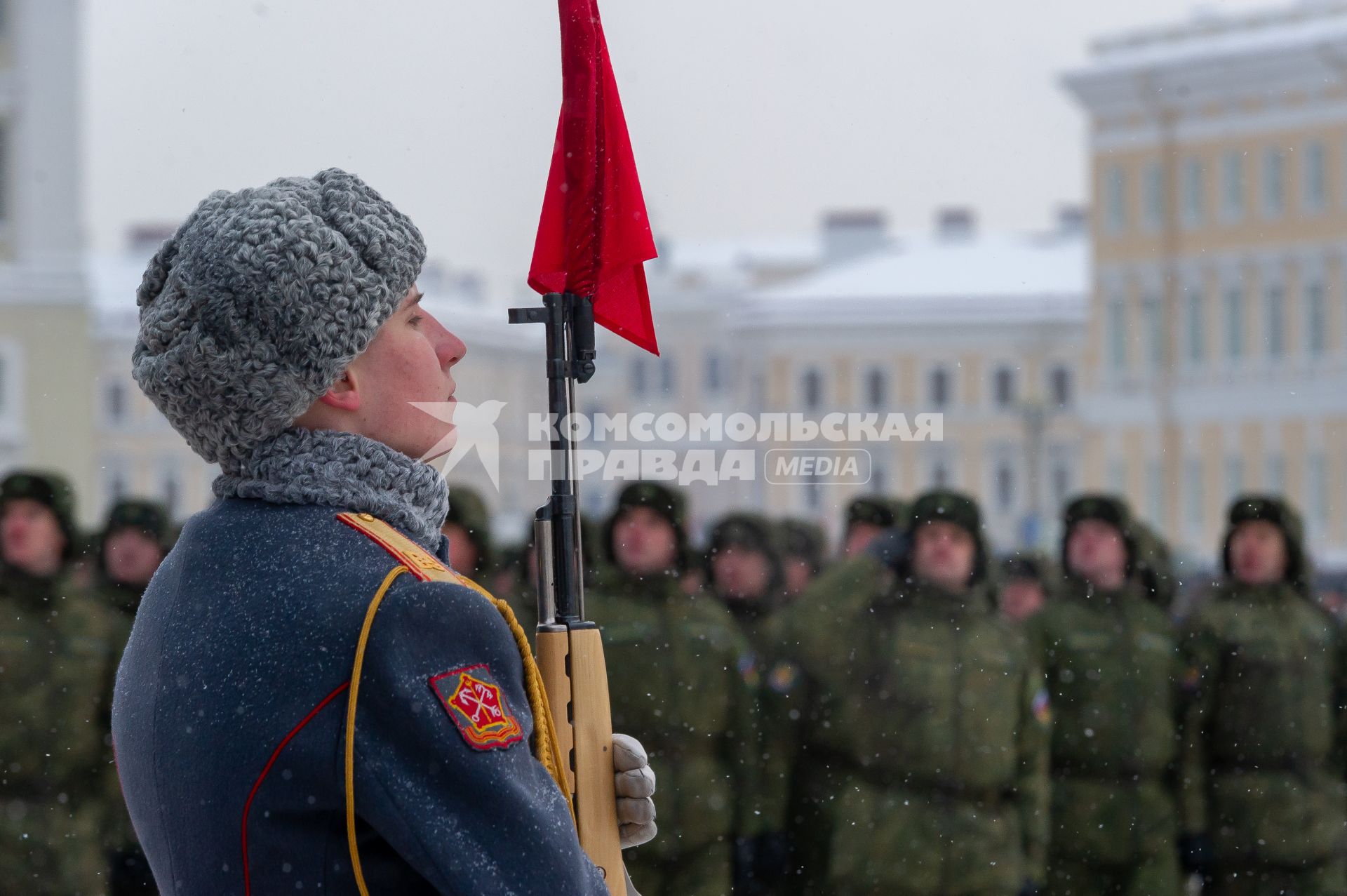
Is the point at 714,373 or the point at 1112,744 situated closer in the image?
the point at 1112,744

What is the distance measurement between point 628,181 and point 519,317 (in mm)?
177

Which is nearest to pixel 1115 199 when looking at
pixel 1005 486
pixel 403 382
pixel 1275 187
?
pixel 1275 187

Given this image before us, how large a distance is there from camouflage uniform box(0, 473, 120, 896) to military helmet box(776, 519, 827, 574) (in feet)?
6.59

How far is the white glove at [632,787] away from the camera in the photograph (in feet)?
4.21

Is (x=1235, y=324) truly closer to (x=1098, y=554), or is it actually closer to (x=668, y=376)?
(x=668, y=376)

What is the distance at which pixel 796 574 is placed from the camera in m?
5.59

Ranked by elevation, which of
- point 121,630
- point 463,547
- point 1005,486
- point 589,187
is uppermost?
point 589,187

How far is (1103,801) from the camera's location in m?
4.37

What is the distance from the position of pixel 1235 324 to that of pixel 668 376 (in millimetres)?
16084

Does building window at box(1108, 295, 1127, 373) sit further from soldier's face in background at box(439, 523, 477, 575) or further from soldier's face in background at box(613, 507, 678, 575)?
soldier's face in background at box(613, 507, 678, 575)

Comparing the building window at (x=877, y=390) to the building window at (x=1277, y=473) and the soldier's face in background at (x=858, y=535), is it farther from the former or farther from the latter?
the building window at (x=1277, y=473)

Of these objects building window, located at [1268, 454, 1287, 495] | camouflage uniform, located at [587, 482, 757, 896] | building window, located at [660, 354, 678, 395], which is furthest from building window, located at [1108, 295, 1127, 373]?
camouflage uniform, located at [587, 482, 757, 896]

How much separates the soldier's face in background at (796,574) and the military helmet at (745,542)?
5 centimetres

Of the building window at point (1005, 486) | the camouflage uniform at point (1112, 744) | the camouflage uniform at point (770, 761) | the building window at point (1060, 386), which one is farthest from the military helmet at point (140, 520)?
the building window at point (1060, 386)
